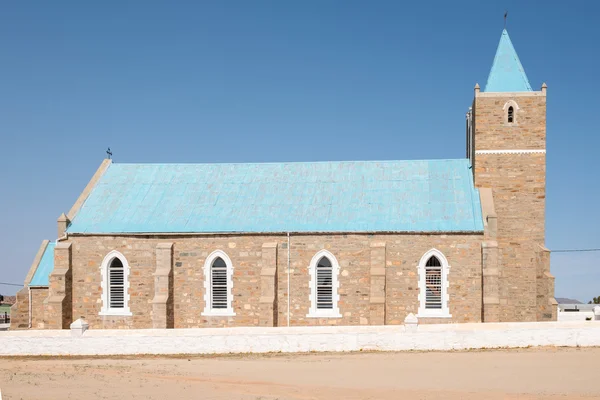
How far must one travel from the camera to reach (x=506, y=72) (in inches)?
1428

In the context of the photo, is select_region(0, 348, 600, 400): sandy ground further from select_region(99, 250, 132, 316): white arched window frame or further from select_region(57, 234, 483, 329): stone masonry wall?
select_region(99, 250, 132, 316): white arched window frame

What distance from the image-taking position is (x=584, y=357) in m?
24.5

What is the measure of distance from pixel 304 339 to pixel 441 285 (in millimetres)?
8711

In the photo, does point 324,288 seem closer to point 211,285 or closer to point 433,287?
point 433,287

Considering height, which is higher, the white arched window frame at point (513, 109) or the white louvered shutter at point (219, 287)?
the white arched window frame at point (513, 109)

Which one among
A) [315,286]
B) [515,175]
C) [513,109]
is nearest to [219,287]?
[315,286]

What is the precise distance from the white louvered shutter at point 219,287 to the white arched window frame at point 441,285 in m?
9.16

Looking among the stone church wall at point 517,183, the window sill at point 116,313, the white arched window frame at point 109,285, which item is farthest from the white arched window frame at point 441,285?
the white arched window frame at point 109,285

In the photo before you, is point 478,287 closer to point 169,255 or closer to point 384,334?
point 384,334

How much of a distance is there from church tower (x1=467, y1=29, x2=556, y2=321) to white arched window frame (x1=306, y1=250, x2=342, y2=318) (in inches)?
299

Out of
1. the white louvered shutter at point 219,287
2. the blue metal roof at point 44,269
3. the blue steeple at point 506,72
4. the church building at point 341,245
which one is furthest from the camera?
the blue metal roof at point 44,269

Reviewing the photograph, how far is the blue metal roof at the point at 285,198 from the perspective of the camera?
34031 millimetres

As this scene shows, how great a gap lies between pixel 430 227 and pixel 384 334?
7.87 metres

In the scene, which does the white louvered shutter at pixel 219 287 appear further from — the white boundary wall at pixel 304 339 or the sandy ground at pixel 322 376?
the sandy ground at pixel 322 376
